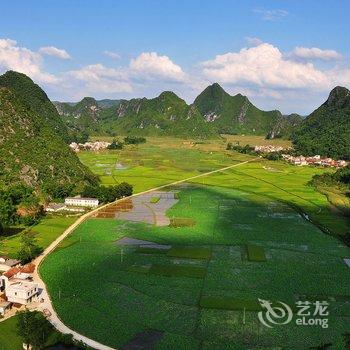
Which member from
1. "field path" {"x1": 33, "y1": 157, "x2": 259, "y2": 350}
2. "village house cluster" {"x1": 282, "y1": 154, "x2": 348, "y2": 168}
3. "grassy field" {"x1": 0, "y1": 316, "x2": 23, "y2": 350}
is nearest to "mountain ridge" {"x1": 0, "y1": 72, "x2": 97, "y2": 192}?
"field path" {"x1": 33, "y1": 157, "x2": 259, "y2": 350}

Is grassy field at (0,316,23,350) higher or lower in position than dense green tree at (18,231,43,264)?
lower

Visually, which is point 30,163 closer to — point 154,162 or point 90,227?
point 90,227

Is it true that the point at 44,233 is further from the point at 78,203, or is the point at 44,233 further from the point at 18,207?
the point at 78,203

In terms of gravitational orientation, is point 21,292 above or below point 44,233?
above

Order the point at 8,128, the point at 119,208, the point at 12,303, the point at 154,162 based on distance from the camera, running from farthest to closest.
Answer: the point at 154,162
the point at 8,128
the point at 119,208
the point at 12,303

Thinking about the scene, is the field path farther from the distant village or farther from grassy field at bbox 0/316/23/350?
the distant village

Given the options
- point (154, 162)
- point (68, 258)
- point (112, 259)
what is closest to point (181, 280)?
point (112, 259)

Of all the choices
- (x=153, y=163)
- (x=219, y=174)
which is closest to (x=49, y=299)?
(x=219, y=174)
